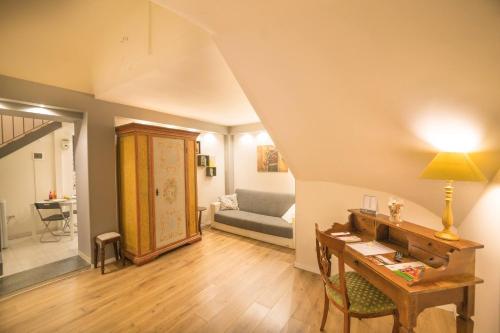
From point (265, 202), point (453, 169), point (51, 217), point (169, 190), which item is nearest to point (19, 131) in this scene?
point (51, 217)

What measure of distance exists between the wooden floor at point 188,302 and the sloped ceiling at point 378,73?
1.54m

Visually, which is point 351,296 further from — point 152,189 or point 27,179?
point 27,179

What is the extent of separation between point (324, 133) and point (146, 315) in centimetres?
252

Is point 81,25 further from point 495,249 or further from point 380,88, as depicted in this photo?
point 495,249

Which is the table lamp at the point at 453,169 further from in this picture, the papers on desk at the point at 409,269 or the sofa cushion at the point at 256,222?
the sofa cushion at the point at 256,222

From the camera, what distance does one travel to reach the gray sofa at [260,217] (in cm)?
358

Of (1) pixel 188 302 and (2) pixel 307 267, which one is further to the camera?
(2) pixel 307 267

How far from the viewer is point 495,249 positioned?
1.48 metres

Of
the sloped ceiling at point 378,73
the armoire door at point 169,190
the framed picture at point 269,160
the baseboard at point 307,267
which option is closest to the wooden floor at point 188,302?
the baseboard at point 307,267

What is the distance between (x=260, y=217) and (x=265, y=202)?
1.39 ft

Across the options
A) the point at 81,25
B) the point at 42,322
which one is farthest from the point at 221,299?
the point at 81,25

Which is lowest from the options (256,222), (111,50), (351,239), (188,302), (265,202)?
(188,302)

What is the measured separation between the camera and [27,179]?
14.0ft

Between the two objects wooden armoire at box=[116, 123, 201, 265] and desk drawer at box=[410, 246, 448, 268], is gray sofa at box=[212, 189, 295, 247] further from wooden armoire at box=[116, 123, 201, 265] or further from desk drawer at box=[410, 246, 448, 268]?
desk drawer at box=[410, 246, 448, 268]
